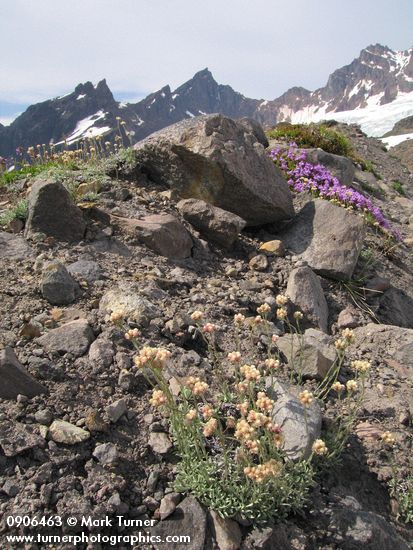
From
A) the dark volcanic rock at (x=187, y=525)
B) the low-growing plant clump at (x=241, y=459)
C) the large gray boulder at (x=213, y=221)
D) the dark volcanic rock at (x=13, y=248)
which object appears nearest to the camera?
the dark volcanic rock at (x=187, y=525)

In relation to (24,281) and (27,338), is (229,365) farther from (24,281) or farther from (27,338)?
(24,281)

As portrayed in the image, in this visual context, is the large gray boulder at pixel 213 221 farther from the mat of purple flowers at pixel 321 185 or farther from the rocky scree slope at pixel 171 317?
the mat of purple flowers at pixel 321 185

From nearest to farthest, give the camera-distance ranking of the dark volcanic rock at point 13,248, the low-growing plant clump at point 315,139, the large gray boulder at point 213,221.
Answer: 1. the dark volcanic rock at point 13,248
2. the large gray boulder at point 213,221
3. the low-growing plant clump at point 315,139

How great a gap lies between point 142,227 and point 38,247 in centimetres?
135

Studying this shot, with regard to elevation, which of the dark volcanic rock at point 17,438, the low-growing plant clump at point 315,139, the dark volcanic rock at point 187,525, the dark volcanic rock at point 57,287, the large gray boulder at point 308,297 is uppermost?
the low-growing plant clump at point 315,139

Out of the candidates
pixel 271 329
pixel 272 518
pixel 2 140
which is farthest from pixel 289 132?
pixel 2 140

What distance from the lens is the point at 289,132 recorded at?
44.6 ft

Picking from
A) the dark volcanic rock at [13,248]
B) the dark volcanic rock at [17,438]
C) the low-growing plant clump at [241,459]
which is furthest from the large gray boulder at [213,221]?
the dark volcanic rock at [17,438]

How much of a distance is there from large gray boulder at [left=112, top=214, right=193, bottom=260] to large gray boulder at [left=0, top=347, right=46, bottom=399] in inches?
108

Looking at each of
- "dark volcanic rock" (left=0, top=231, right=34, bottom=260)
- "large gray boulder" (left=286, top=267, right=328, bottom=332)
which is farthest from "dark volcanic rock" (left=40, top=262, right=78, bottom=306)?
"large gray boulder" (left=286, top=267, right=328, bottom=332)

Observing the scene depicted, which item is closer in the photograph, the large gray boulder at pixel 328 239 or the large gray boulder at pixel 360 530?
the large gray boulder at pixel 360 530

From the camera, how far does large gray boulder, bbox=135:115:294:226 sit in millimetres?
6469

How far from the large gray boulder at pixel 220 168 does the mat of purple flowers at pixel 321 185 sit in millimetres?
1570

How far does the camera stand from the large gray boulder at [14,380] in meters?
3.13
